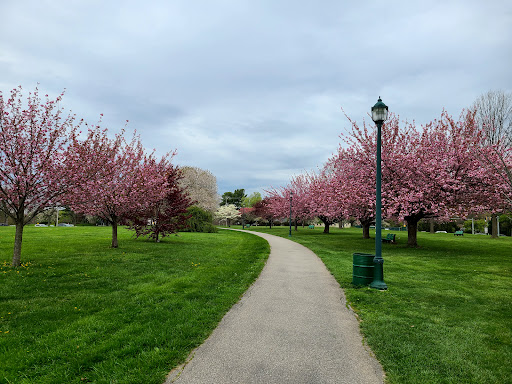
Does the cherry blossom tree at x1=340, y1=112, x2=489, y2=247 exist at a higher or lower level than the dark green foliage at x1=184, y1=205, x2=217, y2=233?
higher

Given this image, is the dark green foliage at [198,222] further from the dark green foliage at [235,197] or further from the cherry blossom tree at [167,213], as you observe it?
the dark green foliage at [235,197]

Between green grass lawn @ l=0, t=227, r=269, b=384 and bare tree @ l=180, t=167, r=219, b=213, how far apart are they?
43949mm

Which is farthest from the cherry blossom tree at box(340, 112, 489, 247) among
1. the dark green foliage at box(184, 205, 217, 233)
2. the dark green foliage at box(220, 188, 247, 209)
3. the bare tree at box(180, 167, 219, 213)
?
the dark green foliage at box(220, 188, 247, 209)

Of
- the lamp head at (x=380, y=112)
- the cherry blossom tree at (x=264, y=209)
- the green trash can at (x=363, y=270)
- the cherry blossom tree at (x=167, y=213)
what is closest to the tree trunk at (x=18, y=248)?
the cherry blossom tree at (x=167, y=213)

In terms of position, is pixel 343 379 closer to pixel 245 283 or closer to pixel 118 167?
pixel 245 283

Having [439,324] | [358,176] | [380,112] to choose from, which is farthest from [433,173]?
[439,324]

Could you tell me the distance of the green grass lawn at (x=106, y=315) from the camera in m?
3.81

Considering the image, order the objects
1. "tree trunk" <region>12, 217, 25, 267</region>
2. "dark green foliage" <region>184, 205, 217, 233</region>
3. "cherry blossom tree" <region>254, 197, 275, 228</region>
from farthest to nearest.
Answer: "cherry blossom tree" <region>254, 197, 275, 228</region> < "dark green foliage" <region>184, 205, 217, 233</region> < "tree trunk" <region>12, 217, 25, 267</region>

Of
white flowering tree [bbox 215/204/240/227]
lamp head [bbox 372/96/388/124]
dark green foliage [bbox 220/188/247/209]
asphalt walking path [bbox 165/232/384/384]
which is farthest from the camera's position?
dark green foliage [bbox 220/188/247/209]

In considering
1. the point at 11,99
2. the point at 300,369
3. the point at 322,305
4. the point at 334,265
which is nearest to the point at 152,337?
the point at 300,369

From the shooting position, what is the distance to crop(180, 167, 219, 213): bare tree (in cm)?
5522

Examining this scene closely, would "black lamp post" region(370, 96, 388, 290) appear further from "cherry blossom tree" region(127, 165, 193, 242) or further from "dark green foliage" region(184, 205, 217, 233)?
"dark green foliage" region(184, 205, 217, 233)

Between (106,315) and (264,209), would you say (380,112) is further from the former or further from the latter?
(264,209)

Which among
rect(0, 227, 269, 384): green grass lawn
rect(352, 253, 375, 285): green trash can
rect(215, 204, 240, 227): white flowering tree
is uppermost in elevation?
rect(215, 204, 240, 227): white flowering tree
